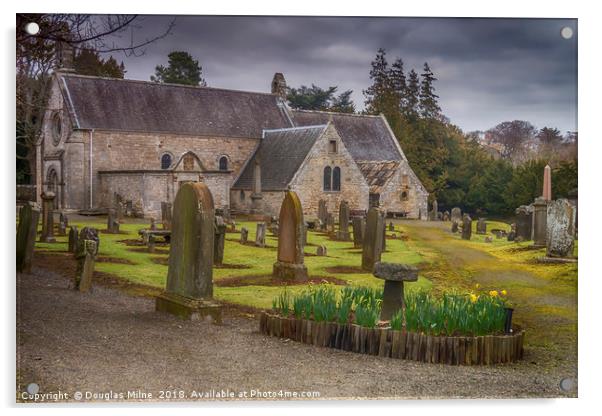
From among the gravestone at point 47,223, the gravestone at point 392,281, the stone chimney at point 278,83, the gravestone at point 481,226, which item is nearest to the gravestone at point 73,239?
the gravestone at point 47,223

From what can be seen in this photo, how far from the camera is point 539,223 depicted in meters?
8.83

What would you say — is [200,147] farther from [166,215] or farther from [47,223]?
[47,223]

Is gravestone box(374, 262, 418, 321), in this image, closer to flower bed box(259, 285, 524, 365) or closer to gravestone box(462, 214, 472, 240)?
flower bed box(259, 285, 524, 365)

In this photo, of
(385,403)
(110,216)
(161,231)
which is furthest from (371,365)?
(110,216)

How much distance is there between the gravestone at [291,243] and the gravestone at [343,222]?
493mm

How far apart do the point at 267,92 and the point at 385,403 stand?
3.64 metres

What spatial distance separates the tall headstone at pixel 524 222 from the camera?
8.89 meters

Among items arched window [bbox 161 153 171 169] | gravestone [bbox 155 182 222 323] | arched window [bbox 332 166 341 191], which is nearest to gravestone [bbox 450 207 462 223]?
arched window [bbox 332 166 341 191]

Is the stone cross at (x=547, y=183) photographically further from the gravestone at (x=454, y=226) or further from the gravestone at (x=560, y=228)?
the gravestone at (x=454, y=226)

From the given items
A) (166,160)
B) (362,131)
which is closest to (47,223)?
(166,160)

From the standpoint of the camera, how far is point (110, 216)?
28.7 feet

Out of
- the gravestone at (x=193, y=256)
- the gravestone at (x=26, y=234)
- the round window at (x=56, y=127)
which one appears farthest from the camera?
the round window at (x=56, y=127)

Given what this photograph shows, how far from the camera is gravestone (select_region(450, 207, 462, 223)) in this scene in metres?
8.93

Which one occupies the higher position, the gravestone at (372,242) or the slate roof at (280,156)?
the slate roof at (280,156)
